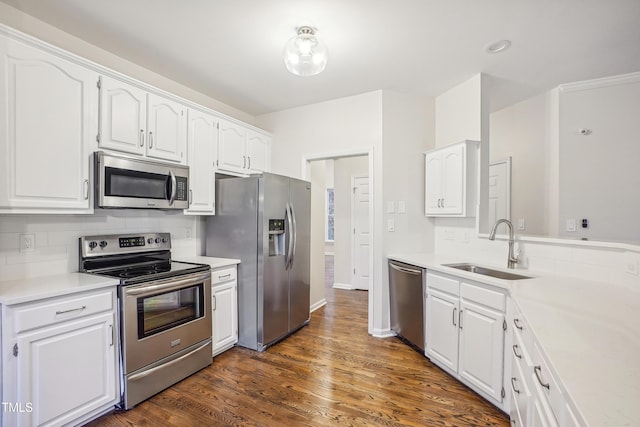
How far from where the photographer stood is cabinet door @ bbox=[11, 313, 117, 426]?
5.29 ft

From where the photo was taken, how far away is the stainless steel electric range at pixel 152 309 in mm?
2022

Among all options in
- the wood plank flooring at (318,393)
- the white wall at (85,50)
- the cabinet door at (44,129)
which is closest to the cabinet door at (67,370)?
the wood plank flooring at (318,393)

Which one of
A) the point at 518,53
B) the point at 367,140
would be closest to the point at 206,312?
the point at 367,140

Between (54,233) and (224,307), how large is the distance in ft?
4.64

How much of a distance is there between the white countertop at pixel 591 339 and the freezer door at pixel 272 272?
194 centimetres

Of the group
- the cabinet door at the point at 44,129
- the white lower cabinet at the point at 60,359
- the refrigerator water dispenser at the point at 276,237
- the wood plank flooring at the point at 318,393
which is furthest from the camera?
the refrigerator water dispenser at the point at 276,237

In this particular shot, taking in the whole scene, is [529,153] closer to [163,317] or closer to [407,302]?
[407,302]

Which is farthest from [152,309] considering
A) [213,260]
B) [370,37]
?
[370,37]

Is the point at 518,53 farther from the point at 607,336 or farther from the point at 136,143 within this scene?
the point at 136,143

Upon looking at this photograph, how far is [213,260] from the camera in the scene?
298 centimetres

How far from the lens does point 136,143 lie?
240 cm

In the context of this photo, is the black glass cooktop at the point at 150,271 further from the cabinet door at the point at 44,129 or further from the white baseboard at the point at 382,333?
the white baseboard at the point at 382,333

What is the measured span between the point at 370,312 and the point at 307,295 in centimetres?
75

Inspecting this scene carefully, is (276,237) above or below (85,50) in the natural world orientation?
below
